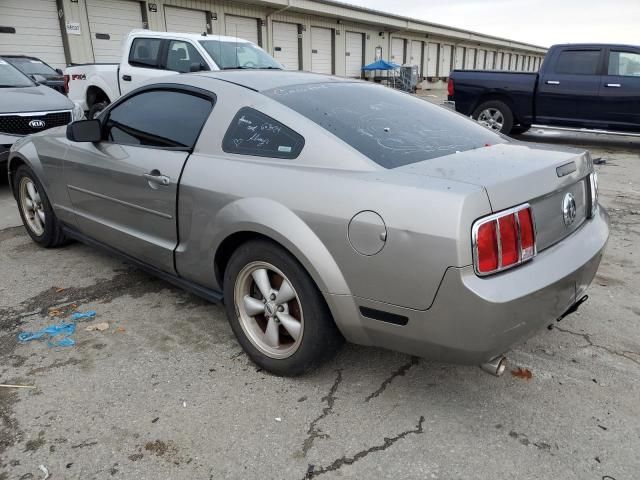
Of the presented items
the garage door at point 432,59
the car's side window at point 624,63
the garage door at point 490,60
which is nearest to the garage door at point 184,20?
the car's side window at point 624,63

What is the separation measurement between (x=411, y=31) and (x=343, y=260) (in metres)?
34.6

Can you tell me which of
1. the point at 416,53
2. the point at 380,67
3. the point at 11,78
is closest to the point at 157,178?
the point at 11,78

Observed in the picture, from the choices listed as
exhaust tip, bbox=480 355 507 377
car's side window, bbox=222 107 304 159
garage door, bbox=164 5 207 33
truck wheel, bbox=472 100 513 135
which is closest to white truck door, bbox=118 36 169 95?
truck wheel, bbox=472 100 513 135

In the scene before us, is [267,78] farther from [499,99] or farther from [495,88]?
[499,99]

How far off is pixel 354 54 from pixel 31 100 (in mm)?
23887

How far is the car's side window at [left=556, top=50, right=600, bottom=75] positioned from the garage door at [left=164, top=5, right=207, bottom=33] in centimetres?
1289

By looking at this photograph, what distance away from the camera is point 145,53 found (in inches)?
363

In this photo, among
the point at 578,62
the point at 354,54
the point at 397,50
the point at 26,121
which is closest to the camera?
the point at 26,121

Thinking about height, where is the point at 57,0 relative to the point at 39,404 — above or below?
above

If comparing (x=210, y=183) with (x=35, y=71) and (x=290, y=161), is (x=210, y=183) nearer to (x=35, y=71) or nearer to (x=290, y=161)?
(x=290, y=161)

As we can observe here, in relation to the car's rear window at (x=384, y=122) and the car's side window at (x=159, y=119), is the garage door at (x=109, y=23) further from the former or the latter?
the car's rear window at (x=384, y=122)

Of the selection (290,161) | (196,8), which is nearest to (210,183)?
(290,161)

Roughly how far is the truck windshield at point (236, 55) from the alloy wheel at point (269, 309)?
6.43 metres

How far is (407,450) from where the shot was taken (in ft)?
7.10
